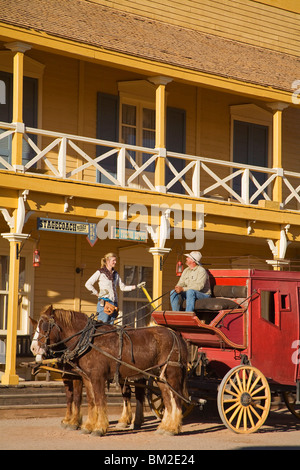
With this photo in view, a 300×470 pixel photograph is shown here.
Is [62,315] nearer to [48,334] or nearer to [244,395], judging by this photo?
[48,334]

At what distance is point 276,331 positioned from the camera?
41.8 feet

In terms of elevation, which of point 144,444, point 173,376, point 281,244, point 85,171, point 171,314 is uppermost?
point 85,171

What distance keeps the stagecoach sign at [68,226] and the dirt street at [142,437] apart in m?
3.30

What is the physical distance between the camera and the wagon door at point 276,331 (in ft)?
41.0

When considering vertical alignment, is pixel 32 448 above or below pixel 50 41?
below

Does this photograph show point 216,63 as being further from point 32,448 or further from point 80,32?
point 32,448

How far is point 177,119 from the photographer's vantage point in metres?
19.4

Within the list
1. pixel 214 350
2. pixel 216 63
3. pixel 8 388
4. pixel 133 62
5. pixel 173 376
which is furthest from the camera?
pixel 216 63

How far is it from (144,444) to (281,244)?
8.44 metres

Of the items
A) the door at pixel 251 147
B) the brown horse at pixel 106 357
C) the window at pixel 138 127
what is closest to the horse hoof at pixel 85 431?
the brown horse at pixel 106 357

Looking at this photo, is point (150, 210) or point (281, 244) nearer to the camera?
point (150, 210)

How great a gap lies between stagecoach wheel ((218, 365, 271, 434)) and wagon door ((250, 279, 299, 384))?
36 cm

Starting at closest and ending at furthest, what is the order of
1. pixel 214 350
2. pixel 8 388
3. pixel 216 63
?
pixel 214 350
pixel 8 388
pixel 216 63
